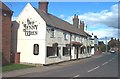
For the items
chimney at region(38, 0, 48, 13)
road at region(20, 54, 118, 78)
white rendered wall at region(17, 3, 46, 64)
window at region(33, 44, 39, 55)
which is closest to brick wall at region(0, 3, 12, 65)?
white rendered wall at region(17, 3, 46, 64)

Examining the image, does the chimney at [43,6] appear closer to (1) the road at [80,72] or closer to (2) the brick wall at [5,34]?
(2) the brick wall at [5,34]

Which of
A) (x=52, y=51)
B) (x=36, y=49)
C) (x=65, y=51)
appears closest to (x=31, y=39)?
(x=36, y=49)

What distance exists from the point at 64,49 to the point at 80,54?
12.5 metres

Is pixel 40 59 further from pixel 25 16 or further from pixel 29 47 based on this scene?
pixel 25 16

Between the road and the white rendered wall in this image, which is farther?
the white rendered wall

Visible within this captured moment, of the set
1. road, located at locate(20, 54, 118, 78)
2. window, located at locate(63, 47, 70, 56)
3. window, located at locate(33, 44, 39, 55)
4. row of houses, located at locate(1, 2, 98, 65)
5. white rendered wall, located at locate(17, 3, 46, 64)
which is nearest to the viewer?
road, located at locate(20, 54, 118, 78)

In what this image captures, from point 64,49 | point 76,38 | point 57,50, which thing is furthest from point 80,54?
point 57,50

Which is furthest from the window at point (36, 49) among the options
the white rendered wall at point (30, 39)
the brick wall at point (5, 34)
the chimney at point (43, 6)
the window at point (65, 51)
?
the window at point (65, 51)

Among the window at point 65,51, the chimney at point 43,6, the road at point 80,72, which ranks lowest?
the road at point 80,72

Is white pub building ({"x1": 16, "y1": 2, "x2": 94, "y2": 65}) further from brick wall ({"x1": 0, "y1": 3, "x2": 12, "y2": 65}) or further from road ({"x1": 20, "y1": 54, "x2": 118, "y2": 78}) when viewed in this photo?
road ({"x1": 20, "y1": 54, "x2": 118, "y2": 78})

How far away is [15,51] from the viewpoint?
3503 cm

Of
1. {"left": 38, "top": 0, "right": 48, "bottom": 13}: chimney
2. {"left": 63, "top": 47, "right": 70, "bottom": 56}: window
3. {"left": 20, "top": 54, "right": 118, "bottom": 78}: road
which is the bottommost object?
{"left": 20, "top": 54, "right": 118, "bottom": 78}: road

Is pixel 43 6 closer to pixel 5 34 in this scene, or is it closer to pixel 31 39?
pixel 31 39

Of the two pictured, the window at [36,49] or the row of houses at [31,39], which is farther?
the window at [36,49]
